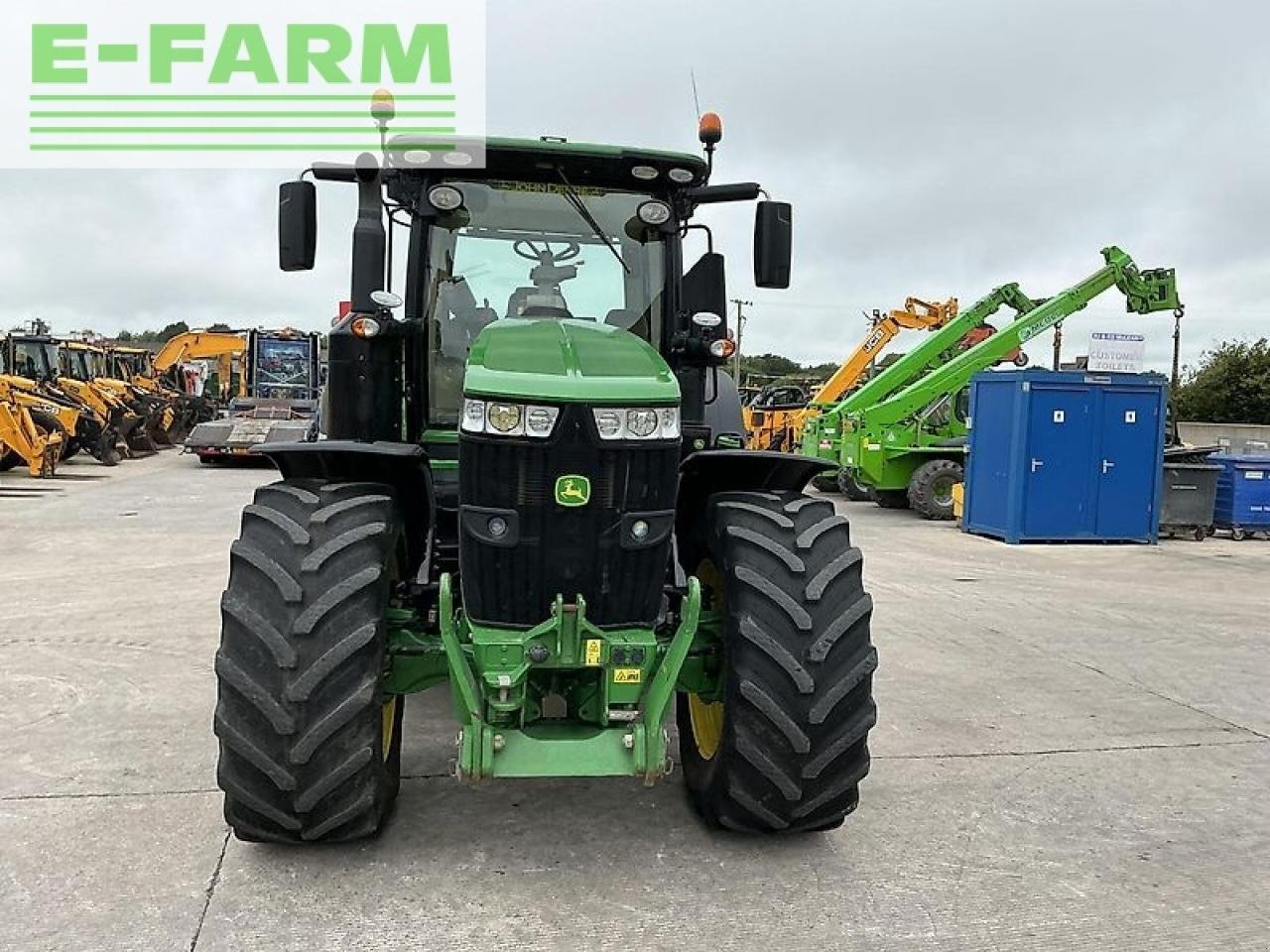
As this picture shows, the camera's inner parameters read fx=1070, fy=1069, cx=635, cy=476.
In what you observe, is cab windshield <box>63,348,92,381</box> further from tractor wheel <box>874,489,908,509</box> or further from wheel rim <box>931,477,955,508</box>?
wheel rim <box>931,477,955,508</box>

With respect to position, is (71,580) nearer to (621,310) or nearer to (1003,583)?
(621,310)

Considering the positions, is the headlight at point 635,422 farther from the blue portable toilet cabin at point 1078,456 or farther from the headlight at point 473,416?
the blue portable toilet cabin at point 1078,456

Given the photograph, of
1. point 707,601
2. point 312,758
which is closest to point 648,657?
point 707,601

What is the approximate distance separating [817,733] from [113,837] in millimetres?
2383

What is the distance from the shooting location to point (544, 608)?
11.1ft

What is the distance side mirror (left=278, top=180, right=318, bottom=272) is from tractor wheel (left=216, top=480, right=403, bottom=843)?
1.19 meters

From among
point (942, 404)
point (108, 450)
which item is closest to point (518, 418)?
point (942, 404)

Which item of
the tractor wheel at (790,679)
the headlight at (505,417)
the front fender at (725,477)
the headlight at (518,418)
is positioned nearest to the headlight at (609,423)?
the headlight at (518,418)

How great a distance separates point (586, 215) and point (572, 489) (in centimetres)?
164

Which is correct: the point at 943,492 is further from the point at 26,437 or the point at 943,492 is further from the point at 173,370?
the point at 173,370

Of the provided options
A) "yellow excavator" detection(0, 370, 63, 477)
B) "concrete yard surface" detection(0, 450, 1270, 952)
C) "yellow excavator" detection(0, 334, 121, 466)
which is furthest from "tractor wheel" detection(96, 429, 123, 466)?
"concrete yard surface" detection(0, 450, 1270, 952)

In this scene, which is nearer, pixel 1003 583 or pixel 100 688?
pixel 100 688

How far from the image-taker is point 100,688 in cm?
539

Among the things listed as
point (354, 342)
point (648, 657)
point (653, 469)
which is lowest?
point (648, 657)
